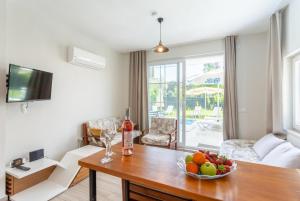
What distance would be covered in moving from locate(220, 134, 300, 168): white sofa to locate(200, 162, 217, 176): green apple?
921 mm

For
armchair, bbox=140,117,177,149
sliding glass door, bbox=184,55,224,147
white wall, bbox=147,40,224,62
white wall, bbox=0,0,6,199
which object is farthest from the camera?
sliding glass door, bbox=184,55,224,147

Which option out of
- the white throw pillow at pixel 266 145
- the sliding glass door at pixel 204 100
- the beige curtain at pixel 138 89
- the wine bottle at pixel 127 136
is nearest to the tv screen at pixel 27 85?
the wine bottle at pixel 127 136

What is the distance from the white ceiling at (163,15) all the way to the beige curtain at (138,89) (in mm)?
925

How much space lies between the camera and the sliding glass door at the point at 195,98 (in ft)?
14.3

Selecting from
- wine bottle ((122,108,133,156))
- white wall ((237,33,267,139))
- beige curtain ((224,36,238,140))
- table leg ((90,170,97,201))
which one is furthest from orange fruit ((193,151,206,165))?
white wall ((237,33,267,139))

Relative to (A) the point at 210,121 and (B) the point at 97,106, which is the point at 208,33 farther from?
(B) the point at 97,106

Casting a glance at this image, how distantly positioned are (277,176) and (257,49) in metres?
3.38

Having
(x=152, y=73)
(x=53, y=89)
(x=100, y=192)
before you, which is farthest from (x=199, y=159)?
(x=152, y=73)

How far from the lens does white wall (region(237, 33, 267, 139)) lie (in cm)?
362

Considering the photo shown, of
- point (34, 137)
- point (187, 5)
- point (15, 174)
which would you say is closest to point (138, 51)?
point (187, 5)

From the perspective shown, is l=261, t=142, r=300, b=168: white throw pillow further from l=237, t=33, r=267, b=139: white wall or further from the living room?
l=237, t=33, r=267, b=139: white wall

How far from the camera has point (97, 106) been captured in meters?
4.16

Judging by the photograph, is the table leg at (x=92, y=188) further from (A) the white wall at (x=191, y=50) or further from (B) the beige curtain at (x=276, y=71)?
(A) the white wall at (x=191, y=50)

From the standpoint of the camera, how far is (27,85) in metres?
2.48
